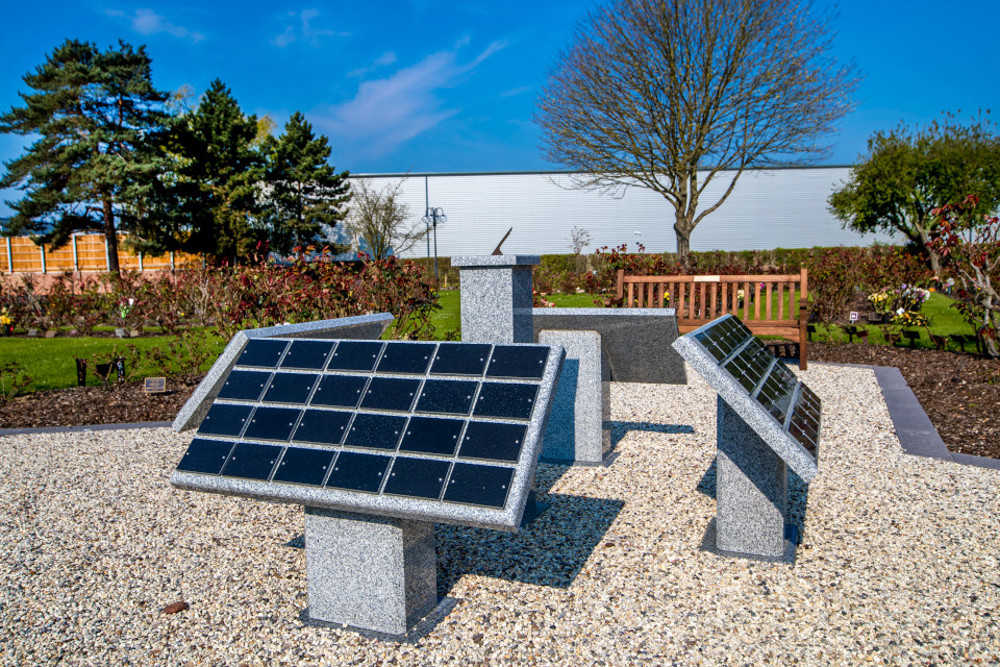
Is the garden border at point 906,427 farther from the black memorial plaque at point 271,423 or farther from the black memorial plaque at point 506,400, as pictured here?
the black memorial plaque at point 271,423

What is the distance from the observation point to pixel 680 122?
1739 cm

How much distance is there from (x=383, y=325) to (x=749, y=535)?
2589 millimetres

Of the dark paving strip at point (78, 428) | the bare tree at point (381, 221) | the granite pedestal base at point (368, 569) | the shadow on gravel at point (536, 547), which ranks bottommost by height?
the shadow on gravel at point (536, 547)

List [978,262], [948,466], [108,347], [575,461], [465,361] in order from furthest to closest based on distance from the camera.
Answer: [108,347] → [978,262] → [575,461] → [948,466] → [465,361]

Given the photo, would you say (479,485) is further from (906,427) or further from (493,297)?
(906,427)

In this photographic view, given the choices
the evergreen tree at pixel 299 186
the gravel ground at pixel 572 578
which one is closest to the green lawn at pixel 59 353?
the gravel ground at pixel 572 578

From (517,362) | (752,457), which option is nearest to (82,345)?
(517,362)

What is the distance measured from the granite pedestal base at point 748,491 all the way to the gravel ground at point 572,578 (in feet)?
0.44

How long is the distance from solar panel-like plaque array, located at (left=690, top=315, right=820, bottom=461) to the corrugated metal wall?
3359 cm

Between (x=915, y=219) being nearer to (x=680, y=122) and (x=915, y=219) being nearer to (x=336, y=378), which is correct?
(x=680, y=122)

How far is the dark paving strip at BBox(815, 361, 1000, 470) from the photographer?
5156 millimetres

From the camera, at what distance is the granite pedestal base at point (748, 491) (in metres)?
3.52

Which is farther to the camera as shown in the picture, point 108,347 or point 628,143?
point 628,143

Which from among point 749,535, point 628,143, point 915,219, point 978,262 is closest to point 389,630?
point 749,535
